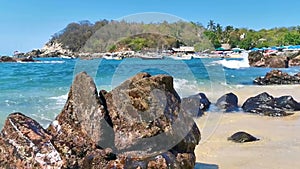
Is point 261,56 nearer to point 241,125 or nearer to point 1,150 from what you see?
point 241,125

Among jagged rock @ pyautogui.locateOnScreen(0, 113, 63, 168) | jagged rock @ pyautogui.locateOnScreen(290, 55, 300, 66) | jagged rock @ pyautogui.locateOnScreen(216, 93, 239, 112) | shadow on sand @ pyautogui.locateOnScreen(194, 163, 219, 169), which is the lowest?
jagged rock @ pyautogui.locateOnScreen(290, 55, 300, 66)

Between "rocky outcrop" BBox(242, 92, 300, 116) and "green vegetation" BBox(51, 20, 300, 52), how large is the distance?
308 cm

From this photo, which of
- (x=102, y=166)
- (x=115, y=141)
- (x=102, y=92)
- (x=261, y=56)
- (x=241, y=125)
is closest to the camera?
(x=102, y=166)

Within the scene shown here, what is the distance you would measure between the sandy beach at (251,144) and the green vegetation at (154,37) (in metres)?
2.79

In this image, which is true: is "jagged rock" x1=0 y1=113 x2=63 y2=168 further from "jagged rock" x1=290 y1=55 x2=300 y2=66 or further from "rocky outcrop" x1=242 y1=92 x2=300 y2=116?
"jagged rock" x1=290 y1=55 x2=300 y2=66

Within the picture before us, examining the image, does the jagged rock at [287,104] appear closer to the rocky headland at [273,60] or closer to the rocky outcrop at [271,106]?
the rocky outcrop at [271,106]

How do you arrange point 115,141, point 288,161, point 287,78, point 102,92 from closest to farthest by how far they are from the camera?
point 115,141 → point 102,92 → point 288,161 → point 287,78

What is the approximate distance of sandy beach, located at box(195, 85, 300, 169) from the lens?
18.1ft

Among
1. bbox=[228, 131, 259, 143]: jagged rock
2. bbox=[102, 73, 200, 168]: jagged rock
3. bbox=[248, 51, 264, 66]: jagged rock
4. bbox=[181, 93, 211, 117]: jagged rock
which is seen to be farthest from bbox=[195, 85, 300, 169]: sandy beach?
bbox=[248, 51, 264, 66]: jagged rock

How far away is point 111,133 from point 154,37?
7.19 meters

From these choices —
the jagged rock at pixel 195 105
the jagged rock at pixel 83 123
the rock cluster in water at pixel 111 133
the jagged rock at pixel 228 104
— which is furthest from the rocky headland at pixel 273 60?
the jagged rock at pixel 83 123

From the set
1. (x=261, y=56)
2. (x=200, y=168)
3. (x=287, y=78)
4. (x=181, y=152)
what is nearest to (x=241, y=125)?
(x=200, y=168)

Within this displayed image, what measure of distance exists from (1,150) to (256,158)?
12.9ft

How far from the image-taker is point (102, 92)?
5.09 metres
